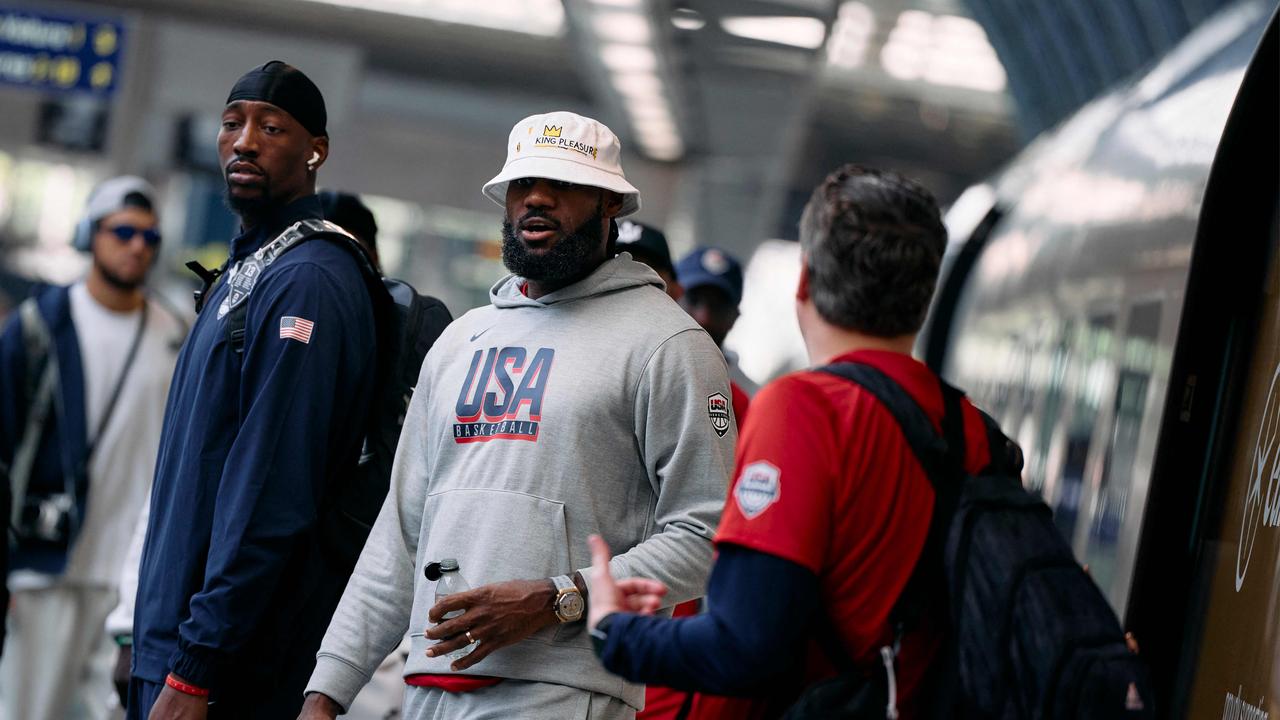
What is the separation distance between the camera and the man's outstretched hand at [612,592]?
2.53m

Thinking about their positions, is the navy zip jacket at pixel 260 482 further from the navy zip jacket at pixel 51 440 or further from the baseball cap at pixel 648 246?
the navy zip jacket at pixel 51 440

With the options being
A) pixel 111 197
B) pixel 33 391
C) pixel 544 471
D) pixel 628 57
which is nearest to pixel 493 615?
pixel 544 471

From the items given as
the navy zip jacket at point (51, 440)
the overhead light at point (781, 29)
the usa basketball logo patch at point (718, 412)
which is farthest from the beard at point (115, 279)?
the overhead light at point (781, 29)

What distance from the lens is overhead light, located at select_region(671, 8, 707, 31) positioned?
1097cm

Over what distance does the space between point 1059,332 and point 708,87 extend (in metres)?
7.16

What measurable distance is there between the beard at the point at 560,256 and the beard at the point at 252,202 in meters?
0.68

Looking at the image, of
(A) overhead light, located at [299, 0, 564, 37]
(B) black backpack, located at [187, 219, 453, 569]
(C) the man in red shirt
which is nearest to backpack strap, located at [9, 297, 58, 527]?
(B) black backpack, located at [187, 219, 453, 569]

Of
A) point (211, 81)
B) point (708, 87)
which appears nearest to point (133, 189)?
point (708, 87)

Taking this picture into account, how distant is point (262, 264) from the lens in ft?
12.1

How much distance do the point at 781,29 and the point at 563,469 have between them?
8.14 m

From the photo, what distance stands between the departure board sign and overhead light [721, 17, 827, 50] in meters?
6.92

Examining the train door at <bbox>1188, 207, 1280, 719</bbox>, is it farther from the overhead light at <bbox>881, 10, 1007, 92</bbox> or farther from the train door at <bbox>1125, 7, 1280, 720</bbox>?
the overhead light at <bbox>881, 10, 1007, 92</bbox>

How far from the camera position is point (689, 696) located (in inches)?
139

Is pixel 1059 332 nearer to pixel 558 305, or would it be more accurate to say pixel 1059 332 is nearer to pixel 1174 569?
pixel 1174 569
